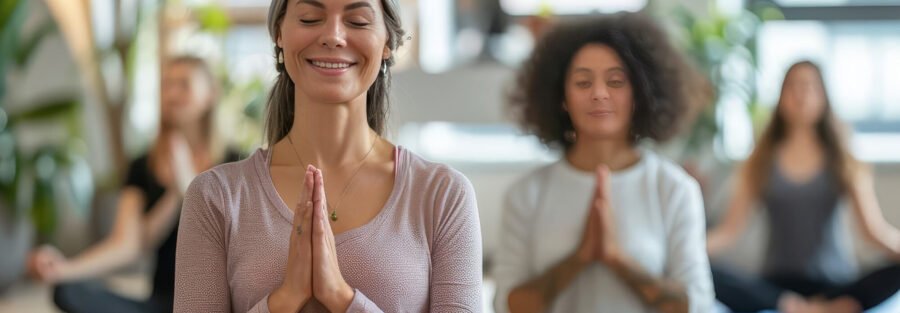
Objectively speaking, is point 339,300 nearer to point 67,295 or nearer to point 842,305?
point 67,295

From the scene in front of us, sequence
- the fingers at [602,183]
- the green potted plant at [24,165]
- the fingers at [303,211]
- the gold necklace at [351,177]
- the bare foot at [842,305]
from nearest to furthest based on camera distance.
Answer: the fingers at [303,211], the gold necklace at [351,177], the fingers at [602,183], the bare foot at [842,305], the green potted plant at [24,165]

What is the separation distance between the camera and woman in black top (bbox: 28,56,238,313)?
3166 mm

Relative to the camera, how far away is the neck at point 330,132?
55.5 inches

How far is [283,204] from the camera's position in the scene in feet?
4.57

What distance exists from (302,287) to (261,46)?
16.7 feet

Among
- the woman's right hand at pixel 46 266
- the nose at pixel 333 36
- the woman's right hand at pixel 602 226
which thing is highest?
the nose at pixel 333 36

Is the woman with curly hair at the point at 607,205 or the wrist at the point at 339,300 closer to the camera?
the wrist at the point at 339,300

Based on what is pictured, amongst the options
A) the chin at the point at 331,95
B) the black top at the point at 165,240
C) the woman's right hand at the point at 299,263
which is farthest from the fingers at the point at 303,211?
the black top at the point at 165,240

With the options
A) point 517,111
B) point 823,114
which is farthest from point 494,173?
point 517,111

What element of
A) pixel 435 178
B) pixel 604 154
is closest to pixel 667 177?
pixel 604 154

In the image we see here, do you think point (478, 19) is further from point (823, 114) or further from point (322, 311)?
point (322, 311)

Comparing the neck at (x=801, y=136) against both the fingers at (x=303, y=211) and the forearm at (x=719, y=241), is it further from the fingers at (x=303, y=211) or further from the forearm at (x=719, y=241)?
the fingers at (x=303, y=211)

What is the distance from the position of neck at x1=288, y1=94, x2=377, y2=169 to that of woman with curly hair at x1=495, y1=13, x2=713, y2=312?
67cm

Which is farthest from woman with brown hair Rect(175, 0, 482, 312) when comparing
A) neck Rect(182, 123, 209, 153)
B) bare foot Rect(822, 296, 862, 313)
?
bare foot Rect(822, 296, 862, 313)
